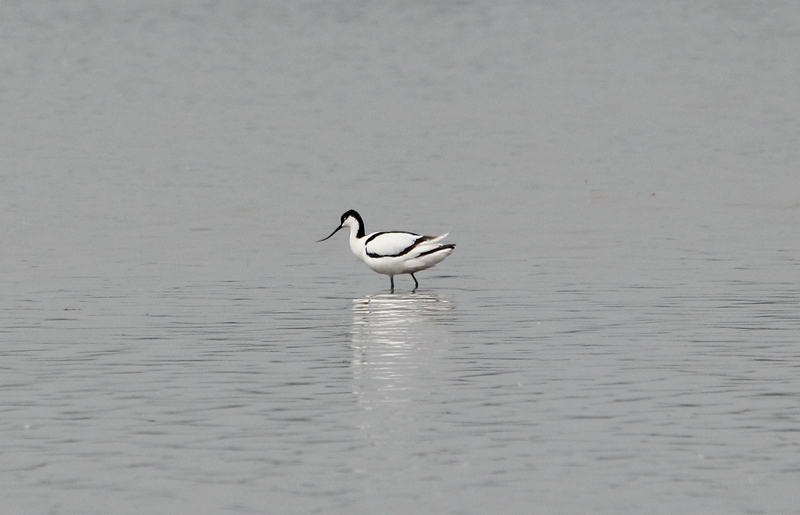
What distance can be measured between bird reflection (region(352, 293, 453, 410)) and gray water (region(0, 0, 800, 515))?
68 mm

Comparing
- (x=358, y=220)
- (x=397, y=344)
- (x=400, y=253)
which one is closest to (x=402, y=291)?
(x=400, y=253)

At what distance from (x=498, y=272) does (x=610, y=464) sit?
37.5 ft

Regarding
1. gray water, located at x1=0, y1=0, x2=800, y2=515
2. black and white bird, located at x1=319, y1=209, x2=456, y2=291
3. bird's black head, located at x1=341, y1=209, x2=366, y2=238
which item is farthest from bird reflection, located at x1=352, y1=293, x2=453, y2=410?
bird's black head, located at x1=341, y1=209, x2=366, y2=238

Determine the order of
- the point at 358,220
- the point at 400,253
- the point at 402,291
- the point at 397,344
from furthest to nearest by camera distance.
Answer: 1. the point at 358,220
2. the point at 400,253
3. the point at 402,291
4. the point at 397,344

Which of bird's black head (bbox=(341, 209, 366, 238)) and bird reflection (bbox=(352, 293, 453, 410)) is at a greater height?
bird's black head (bbox=(341, 209, 366, 238))

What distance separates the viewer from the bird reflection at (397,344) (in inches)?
572

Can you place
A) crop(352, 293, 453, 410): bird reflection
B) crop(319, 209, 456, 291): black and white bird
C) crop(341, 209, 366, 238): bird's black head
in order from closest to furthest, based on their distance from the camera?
crop(352, 293, 453, 410): bird reflection < crop(319, 209, 456, 291): black and white bird < crop(341, 209, 366, 238): bird's black head

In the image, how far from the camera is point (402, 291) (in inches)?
891

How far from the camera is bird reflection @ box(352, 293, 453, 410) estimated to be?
14523mm

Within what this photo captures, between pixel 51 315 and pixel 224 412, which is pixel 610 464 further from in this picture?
pixel 51 315

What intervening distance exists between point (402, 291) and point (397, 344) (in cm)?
547

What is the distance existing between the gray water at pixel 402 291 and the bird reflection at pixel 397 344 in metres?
0.07

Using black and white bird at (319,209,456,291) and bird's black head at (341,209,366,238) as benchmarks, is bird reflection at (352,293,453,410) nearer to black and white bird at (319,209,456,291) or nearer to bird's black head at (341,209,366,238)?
black and white bird at (319,209,456,291)

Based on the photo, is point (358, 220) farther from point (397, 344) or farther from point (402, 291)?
point (397, 344)
